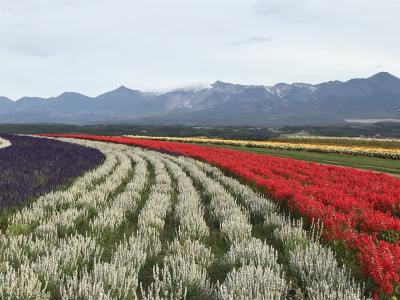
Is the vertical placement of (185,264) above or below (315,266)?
above

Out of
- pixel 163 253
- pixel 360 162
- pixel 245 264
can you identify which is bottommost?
pixel 360 162

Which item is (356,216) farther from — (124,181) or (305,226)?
(124,181)

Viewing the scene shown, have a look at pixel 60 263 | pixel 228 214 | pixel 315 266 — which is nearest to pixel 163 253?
pixel 60 263

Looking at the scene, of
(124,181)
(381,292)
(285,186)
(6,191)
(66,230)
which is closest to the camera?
(381,292)

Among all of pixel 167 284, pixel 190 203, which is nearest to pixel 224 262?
pixel 167 284

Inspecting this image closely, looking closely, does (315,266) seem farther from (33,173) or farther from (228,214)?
(33,173)

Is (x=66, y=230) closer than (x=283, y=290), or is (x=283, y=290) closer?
(x=283, y=290)

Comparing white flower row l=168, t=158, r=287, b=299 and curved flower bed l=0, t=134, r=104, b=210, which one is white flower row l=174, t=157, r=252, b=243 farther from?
curved flower bed l=0, t=134, r=104, b=210

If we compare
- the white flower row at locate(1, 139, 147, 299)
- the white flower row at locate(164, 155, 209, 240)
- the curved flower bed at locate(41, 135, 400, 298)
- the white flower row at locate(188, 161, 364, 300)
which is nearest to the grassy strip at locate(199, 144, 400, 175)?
the curved flower bed at locate(41, 135, 400, 298)

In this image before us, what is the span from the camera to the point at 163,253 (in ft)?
23.8

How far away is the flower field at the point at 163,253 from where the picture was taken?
510 centimetres

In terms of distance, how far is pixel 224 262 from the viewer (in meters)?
6.57

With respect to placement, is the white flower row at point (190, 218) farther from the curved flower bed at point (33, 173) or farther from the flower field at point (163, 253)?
the curved flower bed at point (33, 173)

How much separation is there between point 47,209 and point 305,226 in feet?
20.6
